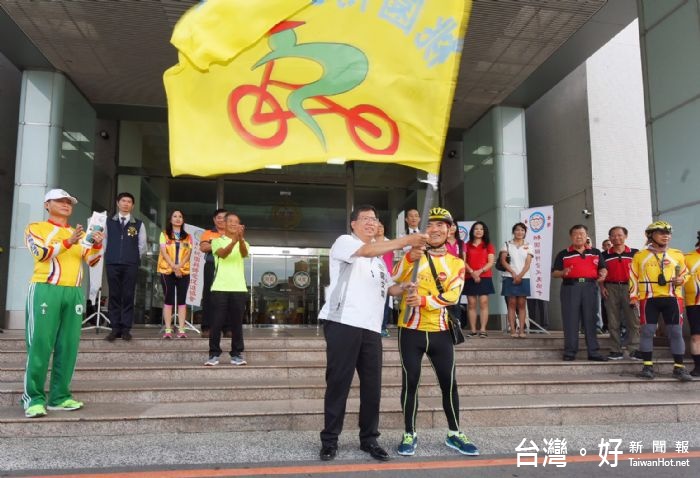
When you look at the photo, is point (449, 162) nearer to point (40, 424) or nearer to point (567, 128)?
point (567, 128)

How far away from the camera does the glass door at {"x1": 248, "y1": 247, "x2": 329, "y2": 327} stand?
15.4m

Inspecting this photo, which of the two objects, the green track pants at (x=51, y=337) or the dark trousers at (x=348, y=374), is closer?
the dark trousers at (x=348, y=374)

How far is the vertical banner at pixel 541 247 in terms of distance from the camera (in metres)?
10.3

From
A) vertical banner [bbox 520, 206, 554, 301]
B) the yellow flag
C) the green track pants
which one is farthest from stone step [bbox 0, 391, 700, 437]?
vertical banner [bbox 520, 206, 554, 301]

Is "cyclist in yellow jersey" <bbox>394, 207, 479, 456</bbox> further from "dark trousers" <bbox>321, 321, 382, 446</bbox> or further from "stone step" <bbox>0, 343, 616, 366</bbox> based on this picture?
"stone step" <bbox>0, 343, 616, 366</bbox>

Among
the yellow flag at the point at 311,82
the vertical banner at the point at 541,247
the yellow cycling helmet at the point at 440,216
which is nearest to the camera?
the yellow flag at the point at 311,82

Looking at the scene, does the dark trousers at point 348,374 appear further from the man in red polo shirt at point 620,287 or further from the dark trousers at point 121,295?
the man in red polo shirt at point 620,287

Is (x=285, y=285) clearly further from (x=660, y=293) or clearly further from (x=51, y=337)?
(x=51, y=337)

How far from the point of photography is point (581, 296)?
733 cm

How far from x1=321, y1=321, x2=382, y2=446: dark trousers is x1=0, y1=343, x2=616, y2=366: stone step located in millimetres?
3020

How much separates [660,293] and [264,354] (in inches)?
193

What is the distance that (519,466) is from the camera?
400 centimetres

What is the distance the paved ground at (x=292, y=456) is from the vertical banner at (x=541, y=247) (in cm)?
526

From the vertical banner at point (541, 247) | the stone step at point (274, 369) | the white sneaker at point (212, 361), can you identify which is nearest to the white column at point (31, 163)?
the stone step at point (274, 369)
